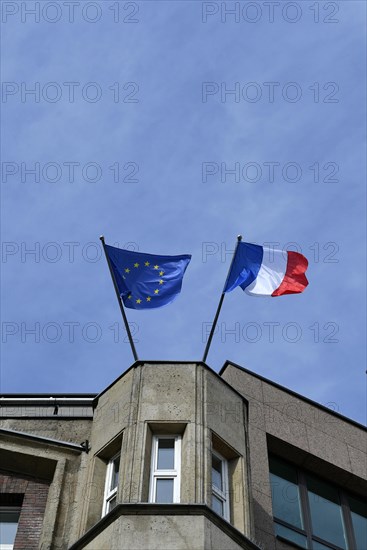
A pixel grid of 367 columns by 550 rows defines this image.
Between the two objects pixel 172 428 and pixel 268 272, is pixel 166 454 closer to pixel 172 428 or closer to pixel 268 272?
pixel 172 428

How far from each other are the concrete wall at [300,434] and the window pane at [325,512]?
0.30 metres

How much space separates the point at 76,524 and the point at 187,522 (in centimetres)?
250

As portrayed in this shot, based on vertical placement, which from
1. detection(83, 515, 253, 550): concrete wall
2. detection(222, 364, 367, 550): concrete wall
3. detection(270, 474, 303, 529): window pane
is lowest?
detection(83, 515, 253, 550): concrete wall

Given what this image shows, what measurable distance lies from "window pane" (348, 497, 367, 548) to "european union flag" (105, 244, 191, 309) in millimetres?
6513

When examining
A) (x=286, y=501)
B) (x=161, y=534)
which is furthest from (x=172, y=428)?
(x=286, y=501)

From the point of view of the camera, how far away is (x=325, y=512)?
2181cm

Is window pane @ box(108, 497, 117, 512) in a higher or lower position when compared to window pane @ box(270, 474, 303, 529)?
lower

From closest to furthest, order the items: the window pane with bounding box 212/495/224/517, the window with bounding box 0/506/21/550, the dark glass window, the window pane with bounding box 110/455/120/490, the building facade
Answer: the building facade, the window pane with bounding box 212/495/224/517, the window pane with bounding box 110/455/120/490, the window with bounding box 0/506/21/550, the dark glass window

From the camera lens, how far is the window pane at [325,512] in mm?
21281

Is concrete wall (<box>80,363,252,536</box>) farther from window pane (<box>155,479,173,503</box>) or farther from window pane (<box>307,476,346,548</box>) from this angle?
window pane (<box>307,476,346,548</box>)

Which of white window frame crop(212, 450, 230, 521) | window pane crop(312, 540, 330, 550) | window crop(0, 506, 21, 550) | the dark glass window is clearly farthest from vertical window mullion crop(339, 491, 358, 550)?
window crop(0, 506, 21, 550)

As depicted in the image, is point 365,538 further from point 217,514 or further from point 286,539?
point 217,514

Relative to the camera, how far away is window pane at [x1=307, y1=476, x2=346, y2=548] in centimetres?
2128

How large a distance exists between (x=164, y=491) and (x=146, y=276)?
610cm
